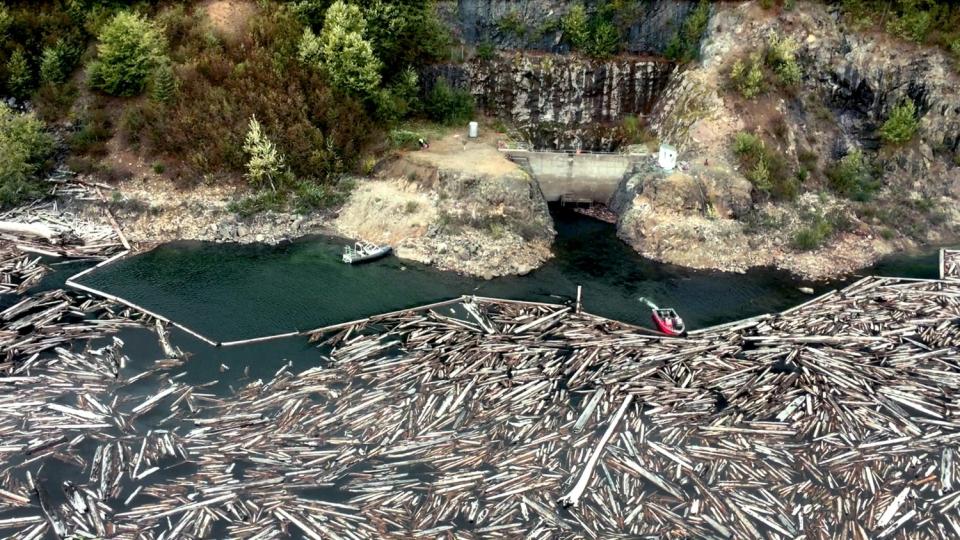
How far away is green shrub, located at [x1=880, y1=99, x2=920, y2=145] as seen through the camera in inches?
2039

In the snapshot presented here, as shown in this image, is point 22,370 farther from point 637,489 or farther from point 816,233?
point 816,233

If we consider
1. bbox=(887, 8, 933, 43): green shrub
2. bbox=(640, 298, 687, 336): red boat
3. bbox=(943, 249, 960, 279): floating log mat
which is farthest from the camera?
bbox=(887, 8, 933, 43): green shrub

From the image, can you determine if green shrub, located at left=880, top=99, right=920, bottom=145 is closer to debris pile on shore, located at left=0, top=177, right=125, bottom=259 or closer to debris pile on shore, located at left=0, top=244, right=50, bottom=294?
debris pile on shore, located at left=0, top=177, right=125, bottom=259

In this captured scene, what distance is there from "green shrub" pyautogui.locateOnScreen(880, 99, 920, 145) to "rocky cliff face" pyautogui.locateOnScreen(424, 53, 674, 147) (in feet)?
62.4

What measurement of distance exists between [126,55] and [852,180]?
6138cm

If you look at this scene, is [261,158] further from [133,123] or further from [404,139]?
[133,123]

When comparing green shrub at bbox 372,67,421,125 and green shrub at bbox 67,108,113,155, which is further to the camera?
green shrub at bbox 372,67,421,125

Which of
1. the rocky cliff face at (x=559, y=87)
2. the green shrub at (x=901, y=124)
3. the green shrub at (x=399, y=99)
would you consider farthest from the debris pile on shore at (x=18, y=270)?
the green shrub at (x=901, y=124)

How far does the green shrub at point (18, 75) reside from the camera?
51.6 meters

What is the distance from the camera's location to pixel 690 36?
5775cm

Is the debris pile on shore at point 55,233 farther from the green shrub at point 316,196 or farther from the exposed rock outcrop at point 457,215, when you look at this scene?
the exposed rock outcrop at point 457,215

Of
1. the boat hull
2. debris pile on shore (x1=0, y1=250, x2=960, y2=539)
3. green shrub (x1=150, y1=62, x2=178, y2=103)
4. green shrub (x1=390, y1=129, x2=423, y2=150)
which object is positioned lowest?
debris pile on shore (x1=0, y1=250, x2=960, y2=539)

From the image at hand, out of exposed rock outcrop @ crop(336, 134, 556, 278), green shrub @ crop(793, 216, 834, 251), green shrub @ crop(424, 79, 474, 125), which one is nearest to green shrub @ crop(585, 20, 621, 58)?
green shrub @ crop(424, 79, 474, 125)

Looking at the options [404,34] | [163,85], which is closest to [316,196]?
[163,85]
